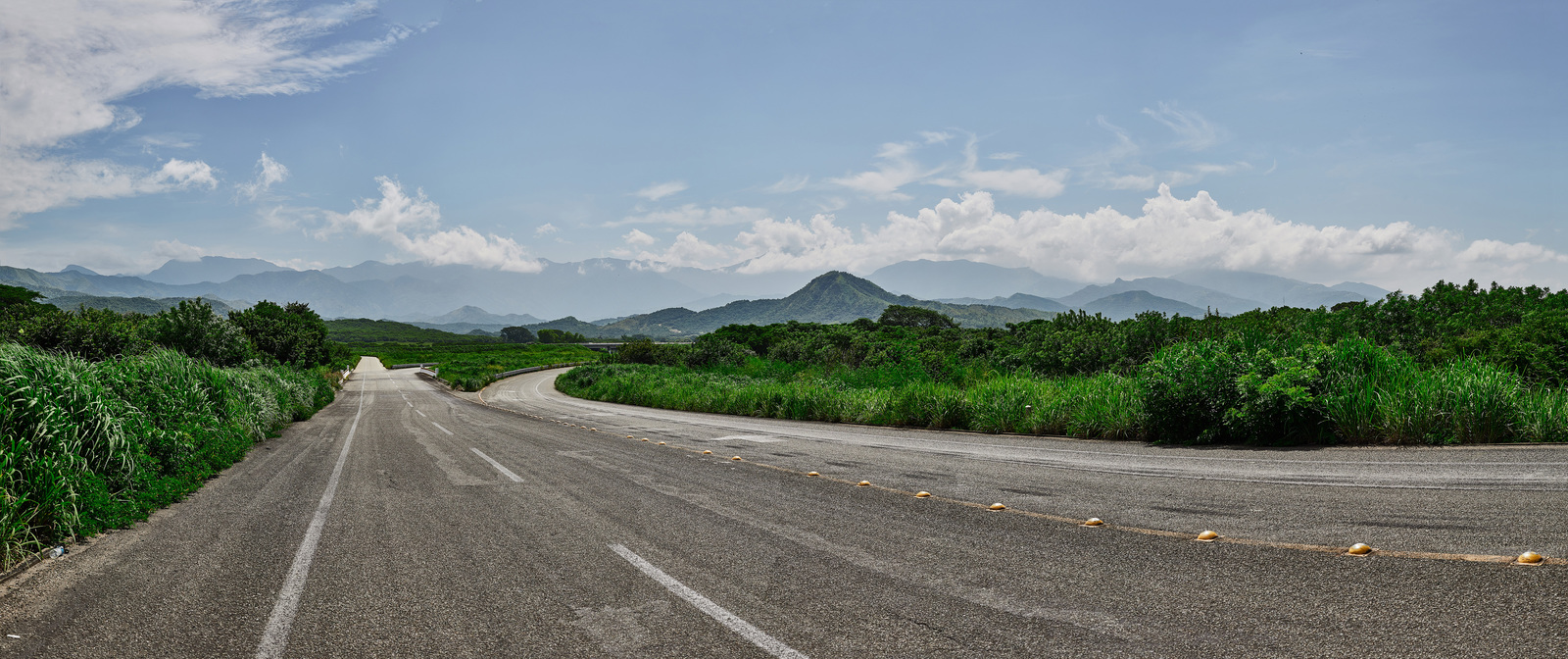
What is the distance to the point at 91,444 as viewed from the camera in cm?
761

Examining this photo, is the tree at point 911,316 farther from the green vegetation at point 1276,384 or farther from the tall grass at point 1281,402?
the tall grass at point 1281,402

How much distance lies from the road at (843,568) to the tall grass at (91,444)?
471 millimetres

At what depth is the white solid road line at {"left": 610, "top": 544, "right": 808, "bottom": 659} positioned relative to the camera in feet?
11.7

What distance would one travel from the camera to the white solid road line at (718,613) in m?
3.55

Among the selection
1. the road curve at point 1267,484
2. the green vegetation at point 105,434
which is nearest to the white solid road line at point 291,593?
the green vegetation at point 105,434

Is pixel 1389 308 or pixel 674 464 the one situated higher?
pixel 1389 308

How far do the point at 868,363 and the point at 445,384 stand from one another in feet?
115

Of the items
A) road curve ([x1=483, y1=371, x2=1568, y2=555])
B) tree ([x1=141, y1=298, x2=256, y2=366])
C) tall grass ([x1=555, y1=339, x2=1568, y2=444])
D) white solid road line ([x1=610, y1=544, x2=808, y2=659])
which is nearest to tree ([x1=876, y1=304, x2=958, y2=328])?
tree ([x1=141, y1=298, x2=256, y2=366])

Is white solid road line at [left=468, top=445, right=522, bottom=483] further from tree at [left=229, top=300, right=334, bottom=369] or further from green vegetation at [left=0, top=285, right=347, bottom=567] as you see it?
A: tree at [left=229, top=300, right=334, bottom=369]

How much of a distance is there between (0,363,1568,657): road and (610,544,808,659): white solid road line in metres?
0.02

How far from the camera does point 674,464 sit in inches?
411

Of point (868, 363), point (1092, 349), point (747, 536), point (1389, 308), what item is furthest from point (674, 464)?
point (868, 363)

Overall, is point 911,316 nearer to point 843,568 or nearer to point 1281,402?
point 1281,402

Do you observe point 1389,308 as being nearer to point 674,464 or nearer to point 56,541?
point 674,464
